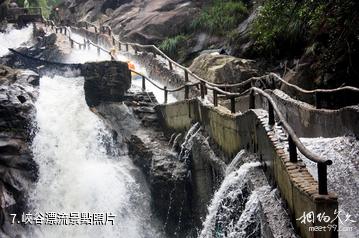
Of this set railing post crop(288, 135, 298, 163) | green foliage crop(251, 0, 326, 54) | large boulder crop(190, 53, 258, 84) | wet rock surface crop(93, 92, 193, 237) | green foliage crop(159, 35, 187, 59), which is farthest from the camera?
green foliage crop(159, 35, 187, 59)

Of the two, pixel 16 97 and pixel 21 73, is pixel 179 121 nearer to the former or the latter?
pixel 16 97

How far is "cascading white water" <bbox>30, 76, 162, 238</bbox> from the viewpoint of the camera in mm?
12820

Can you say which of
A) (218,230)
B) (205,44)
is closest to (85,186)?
(218,230)

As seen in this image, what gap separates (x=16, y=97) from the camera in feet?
48.1

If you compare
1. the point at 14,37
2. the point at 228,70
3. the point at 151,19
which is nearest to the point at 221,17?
the point at 151,19

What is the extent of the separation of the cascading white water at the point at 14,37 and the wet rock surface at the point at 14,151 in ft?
60.7

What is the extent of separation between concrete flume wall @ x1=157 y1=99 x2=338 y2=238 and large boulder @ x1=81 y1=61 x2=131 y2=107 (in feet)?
10.1

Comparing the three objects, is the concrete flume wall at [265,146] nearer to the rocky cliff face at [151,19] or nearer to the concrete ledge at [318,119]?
the concrete ledge at [318,119]

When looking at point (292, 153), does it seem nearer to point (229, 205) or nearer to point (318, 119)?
point (229, 205)

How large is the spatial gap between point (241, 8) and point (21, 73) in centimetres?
1182

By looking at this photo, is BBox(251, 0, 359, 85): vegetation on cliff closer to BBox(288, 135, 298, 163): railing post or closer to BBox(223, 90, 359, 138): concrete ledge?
BBox(223, 90, 359, 138): concrete ledge

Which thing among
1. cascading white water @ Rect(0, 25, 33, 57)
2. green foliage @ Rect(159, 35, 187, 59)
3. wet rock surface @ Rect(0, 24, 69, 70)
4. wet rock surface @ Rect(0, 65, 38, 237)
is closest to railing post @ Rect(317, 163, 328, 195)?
wet rock surface @ Rect(0, 65, 38, 237)

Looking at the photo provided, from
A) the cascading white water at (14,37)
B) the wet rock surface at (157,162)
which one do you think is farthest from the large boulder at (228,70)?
the cascading white water at (14,37)

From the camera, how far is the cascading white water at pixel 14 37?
32.9 m
